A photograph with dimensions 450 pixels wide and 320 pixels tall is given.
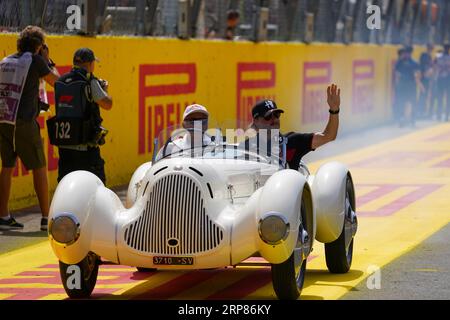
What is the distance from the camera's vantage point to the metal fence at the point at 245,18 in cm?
1539

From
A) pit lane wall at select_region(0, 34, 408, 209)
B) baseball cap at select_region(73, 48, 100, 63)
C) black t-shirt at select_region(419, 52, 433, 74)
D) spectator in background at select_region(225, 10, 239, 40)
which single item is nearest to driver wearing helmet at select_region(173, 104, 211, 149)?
pit lane wall at select_region(0, 34, 408, 209)

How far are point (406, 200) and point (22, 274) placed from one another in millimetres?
6293

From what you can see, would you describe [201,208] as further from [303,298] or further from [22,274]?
[22,274]

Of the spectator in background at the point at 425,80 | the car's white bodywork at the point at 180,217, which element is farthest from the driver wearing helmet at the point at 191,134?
the spectator in background at the point at 425,80

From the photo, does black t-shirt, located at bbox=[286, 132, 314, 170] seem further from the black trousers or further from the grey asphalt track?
the black trousers

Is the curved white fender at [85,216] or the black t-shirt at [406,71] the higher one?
the curved white fender at [85,216]

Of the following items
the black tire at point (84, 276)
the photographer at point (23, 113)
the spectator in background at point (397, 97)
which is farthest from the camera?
the spectator in background at point (397, 97)

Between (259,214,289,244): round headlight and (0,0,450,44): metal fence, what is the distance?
6.52 metres

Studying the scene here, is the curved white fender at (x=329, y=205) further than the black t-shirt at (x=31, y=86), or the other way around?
the black t-shirt at (x=31, y=86)

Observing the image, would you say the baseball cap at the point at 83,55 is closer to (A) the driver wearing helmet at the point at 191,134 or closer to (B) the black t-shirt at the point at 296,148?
(A) the driver wearing helmet at the point at 191,134

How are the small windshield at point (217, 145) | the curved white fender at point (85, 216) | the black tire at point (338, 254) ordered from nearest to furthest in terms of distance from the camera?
the curved white fender at point (85, 216)
the small windshield at point (217, 145)
the black tire at point (338, 254)

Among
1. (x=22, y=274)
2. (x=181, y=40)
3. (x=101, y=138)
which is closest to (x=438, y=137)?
(x=181, y=40)

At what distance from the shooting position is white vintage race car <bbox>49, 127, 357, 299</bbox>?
8.33 m

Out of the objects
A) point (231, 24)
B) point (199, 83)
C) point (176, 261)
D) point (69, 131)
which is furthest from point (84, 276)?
point (231, 24)
